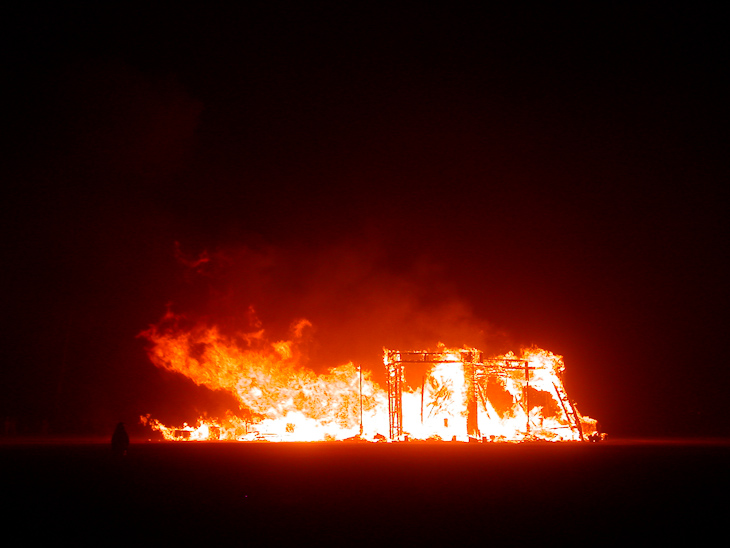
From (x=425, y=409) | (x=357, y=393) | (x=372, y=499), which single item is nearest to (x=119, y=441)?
(x=372, y=499)

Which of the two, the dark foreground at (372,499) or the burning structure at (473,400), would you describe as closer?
the dark foreground at (372,499)

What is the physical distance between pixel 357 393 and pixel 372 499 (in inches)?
661

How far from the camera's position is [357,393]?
25797mm

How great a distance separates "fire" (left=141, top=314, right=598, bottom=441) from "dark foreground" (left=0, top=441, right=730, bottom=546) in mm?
8307

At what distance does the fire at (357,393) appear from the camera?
942 inches

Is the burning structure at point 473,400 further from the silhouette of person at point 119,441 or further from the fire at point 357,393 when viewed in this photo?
the silhouette of person at point 119,441

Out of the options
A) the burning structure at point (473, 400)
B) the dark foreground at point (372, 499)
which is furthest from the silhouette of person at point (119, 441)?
the burning structure at point (473, 400)

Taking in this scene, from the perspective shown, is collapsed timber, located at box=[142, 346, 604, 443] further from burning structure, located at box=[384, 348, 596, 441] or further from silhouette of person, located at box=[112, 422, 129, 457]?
A: silhouette of person, located at box=[112, 422, 129, 457]

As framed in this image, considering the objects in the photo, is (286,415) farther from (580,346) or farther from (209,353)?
(580,346)

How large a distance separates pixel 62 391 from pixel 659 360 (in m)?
33.0

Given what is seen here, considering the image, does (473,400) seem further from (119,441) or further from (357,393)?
(119,441)

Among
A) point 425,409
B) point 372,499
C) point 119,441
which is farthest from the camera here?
point 425,409

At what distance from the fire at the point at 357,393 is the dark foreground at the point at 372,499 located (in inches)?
327

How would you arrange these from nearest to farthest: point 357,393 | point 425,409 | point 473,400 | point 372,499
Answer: point 372,499, point 473,400, point 425,409, point 357,393
